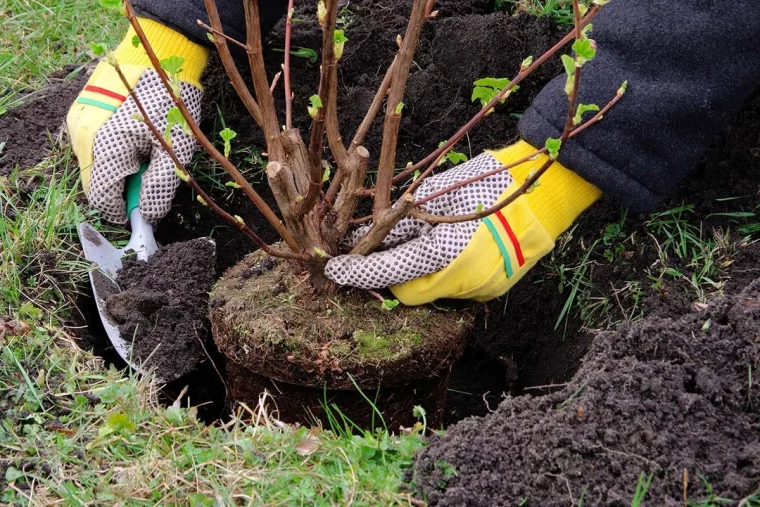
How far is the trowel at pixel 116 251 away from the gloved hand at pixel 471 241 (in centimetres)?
68

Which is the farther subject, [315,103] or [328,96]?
[328,96]

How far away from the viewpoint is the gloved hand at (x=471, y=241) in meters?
1.88

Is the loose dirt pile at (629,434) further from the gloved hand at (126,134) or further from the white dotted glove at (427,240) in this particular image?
the gloved hand at (126,134)

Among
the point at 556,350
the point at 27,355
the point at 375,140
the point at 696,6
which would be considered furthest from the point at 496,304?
the point at 27,355

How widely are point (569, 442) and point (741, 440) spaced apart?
31 cm

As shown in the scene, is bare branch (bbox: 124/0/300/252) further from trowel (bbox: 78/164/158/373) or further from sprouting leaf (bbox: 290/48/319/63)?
sprouting leaf (bbox: 290/48/319/63)

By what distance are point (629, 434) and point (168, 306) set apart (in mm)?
1331

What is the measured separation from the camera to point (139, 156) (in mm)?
2412

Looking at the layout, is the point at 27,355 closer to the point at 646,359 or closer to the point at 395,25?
the point at 646,359

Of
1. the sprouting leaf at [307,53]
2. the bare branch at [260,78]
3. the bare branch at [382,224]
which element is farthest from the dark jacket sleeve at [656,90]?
the sprouting leaf at [307,53]

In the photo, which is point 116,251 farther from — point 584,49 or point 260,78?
point 584,49

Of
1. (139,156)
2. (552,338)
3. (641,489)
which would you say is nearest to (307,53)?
(139,156)

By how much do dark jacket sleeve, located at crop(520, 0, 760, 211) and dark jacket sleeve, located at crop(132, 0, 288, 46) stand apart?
1.01m

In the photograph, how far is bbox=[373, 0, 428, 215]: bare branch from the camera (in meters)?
1.62
